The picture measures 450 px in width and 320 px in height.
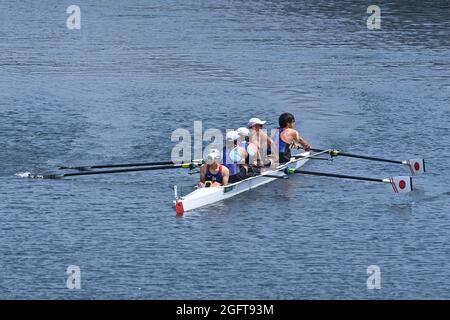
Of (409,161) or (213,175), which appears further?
(409,161)

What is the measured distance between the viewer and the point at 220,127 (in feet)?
181

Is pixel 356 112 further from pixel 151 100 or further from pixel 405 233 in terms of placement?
pixel 405 233

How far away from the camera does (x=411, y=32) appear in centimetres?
7819

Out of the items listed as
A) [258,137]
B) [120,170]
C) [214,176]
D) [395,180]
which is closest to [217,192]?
[214,176]

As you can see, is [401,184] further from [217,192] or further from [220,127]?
[220,127]

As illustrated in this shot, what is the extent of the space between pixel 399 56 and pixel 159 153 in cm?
2544

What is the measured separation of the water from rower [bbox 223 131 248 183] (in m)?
0.87

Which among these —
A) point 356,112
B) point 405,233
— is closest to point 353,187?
point 405,233

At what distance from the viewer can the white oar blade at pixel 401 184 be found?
43594 mm

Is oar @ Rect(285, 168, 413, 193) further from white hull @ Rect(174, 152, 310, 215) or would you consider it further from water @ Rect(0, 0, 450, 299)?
white hull @ Rect(174, 152, 310, 215)

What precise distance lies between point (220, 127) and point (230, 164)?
38.2 ft

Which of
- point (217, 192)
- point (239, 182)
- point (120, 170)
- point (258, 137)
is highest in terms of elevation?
point (258, 137)

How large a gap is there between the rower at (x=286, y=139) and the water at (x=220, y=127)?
1.08 meters

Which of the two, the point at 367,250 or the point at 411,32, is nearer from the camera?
the point at 367,250
